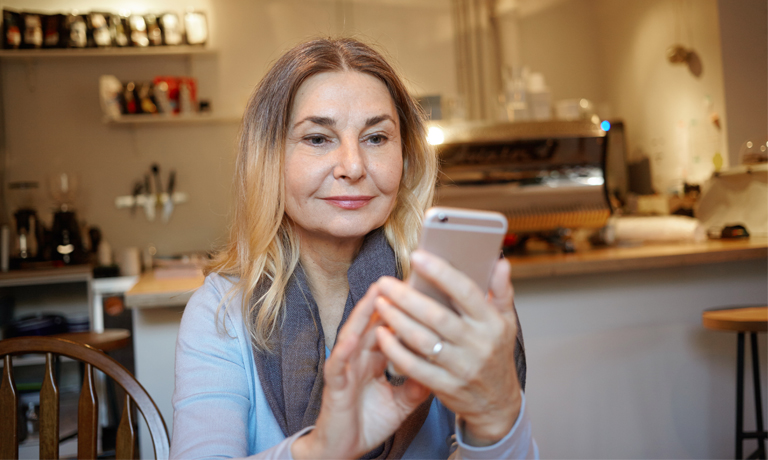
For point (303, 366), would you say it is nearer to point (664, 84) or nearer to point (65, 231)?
point (65, 231)

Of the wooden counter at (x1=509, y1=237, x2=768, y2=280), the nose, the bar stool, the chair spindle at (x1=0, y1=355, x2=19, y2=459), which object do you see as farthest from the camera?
the wooden counter at (x1=509, y1=237, x2=768, y2=280)

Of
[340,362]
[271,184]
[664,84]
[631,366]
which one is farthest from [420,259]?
[664,84]

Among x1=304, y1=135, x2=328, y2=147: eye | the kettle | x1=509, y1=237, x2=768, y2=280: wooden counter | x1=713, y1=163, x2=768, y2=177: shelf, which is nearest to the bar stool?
x1=509, y1=237, x2=768, y2=280: wooden counter

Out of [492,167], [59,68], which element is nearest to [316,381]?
[492,167]

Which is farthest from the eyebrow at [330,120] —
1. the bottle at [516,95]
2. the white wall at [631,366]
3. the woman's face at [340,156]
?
the bottle at [516,95]

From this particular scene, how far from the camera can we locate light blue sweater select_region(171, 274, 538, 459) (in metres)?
0.80

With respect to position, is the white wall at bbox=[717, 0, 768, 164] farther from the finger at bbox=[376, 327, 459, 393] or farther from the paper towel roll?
the finger at bbox=[376, 327, 459, 393]

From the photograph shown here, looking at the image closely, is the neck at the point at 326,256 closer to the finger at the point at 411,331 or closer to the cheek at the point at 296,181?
the cheek at the point at 296,181

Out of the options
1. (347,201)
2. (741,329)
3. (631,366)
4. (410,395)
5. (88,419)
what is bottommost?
(631,366)

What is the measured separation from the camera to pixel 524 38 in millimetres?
4168

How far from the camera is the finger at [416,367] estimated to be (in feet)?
1.78

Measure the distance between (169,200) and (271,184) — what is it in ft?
9.99

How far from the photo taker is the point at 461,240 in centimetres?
55

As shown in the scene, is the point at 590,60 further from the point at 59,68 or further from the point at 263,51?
the point at 59,68
